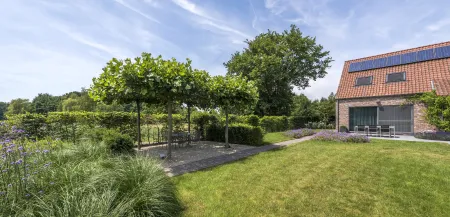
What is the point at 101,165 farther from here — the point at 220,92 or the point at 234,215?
the point at 220,92

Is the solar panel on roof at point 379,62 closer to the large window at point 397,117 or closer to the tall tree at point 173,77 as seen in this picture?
the large window at point 397,117

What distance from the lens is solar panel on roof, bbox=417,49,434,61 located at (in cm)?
1487

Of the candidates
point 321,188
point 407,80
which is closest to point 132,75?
point 321,188

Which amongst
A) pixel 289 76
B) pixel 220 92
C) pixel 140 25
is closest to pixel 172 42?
pixel 140 25

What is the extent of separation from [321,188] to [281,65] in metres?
21.9

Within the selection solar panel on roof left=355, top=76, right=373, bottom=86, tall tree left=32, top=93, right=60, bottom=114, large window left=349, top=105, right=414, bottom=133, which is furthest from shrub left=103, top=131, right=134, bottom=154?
tall tree left=32, top=93, right=60, bottom=114

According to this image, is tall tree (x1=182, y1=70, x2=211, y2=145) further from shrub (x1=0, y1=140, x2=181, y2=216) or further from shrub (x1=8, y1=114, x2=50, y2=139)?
shrub (x1=8, y1=114, x2=50, y2=139)

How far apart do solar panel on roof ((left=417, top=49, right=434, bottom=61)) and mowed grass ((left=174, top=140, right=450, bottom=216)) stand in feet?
38.9

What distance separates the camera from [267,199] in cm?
400

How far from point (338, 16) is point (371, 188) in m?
7.71

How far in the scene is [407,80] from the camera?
14.6 metres

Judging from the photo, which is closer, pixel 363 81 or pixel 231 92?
pixel 231 92

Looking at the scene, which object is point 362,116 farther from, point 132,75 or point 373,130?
point 132,75

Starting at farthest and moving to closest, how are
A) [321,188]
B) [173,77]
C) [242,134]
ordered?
[242,134]
[173,77]
[321,188]
